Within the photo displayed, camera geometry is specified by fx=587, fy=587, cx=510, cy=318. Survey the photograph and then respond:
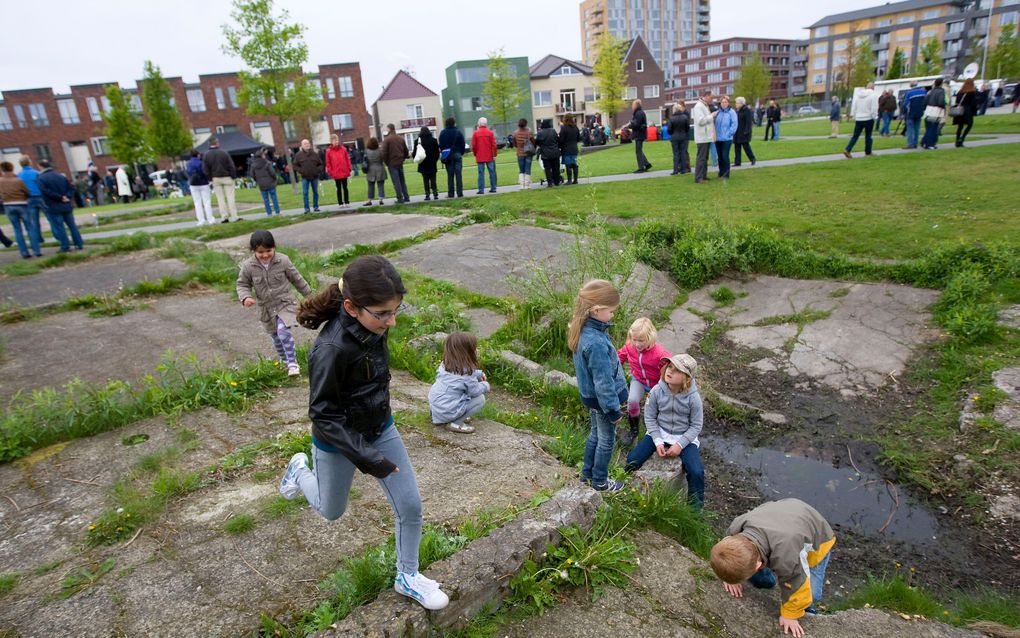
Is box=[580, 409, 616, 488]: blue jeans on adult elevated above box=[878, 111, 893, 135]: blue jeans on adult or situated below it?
below

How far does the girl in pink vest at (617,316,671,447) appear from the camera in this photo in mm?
4512

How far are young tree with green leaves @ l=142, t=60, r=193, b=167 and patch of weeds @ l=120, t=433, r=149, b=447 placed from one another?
37649 millimetres

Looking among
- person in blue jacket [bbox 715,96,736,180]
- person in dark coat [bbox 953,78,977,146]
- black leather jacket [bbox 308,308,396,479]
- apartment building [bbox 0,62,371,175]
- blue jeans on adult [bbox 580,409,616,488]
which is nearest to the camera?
black leather jacket [bbox 308,308,396,479]

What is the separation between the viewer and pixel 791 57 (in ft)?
417

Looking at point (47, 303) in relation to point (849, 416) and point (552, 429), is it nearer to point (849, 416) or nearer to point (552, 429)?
point (552, 429)

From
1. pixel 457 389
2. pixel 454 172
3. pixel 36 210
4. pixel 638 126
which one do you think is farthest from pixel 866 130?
pixel 36 210

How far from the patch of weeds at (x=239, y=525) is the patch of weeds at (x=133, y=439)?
156 centimetres

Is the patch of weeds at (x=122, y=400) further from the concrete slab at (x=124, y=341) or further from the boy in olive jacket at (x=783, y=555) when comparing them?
the boy in olive jacket at (x=783, y=555)

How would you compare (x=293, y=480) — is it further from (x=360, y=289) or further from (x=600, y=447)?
(x=600, y=447)

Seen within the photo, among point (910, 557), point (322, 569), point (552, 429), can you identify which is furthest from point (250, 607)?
point (910, 557)

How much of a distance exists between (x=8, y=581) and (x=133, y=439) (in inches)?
61.6

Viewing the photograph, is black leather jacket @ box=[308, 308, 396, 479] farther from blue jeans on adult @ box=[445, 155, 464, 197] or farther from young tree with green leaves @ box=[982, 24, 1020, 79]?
young tree with green leaves @ box=[982, 24, 1020, 79]

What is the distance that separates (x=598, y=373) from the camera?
3.83 metres

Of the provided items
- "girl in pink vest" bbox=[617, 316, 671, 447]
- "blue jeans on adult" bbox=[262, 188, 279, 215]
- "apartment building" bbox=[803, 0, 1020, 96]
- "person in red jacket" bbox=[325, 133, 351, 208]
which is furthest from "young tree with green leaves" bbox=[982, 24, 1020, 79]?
"girl in pink vest" bbox=[617, 316, 671, 447]
